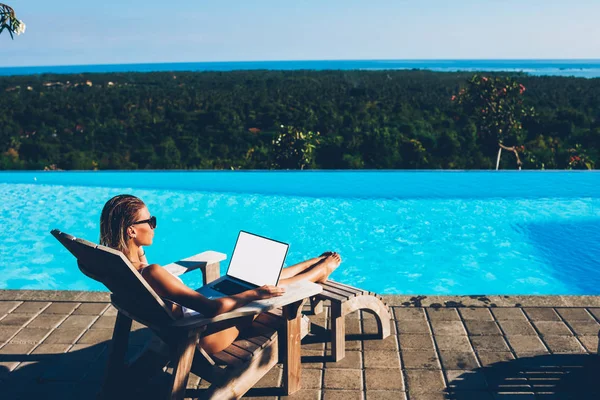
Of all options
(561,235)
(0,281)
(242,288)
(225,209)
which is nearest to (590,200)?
(561,235)

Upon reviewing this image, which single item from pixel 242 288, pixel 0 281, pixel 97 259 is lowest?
pixel 0 281

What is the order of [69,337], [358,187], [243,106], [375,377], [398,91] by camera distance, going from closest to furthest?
Result: [375,377] < [69,337] < [358,187] < [243,106] < [398,91]

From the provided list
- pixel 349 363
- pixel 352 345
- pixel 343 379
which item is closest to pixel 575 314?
pixel 352 345

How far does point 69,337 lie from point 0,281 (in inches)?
131

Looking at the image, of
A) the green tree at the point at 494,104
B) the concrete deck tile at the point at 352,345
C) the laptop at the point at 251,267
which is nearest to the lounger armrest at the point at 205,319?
the laptop at the point at 251,267

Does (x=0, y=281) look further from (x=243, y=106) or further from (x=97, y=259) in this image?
(x=243, y=106)

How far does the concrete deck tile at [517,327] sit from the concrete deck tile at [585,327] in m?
0.29

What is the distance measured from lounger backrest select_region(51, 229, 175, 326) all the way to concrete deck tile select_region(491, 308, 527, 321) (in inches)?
99.7

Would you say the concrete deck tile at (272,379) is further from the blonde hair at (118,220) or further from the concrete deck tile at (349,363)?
the blonde hair at (118,220)

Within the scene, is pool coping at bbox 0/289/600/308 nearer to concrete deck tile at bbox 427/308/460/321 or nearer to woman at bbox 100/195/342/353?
concrete deck tile at bbox 427/308/460/321

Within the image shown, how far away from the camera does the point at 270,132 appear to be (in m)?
22.0

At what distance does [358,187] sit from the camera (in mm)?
10648

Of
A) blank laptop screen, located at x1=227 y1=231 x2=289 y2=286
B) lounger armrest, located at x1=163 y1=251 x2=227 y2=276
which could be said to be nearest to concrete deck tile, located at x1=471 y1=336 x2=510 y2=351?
blank laptop screen, located at x1=227 y1=231 x2=289 y2=286

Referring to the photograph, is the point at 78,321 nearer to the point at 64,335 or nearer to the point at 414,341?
the point at 64,335
